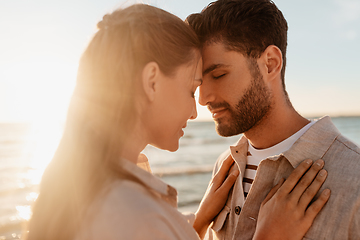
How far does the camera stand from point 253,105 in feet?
8.73

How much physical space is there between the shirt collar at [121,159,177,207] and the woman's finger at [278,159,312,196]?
907mm

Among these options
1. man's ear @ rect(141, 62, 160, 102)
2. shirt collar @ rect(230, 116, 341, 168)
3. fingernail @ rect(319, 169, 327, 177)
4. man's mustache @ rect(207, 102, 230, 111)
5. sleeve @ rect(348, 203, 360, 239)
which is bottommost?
sleeve @ rect(348, 203, 360, 239)

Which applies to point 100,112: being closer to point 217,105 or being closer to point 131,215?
point 131,215

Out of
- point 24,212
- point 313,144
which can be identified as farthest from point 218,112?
point 24,212

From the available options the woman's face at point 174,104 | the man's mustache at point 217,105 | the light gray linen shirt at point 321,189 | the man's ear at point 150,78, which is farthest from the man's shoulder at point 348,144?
the man's ear at point 150,78

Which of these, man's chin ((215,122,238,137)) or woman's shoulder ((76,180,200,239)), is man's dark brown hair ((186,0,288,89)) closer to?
man's chin ((215,122,238,137))

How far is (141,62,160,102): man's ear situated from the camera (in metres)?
1.46

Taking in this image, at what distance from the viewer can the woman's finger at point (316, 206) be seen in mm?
1806

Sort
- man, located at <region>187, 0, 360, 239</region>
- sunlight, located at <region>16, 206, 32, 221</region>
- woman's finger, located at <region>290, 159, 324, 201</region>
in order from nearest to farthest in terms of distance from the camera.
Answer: woman's finger, located at <region>290, 159, 324, 201</region>, man, located at <region>187, 0, 360, 239</region>, sunlight, located at <region>16, 206, 32, 221</region>

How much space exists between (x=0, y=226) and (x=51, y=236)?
273 inches

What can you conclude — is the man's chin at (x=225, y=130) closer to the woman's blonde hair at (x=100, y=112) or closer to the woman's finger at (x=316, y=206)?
the woman's finger at (x=316, y=206)

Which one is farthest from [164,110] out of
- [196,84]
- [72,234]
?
[72,234]

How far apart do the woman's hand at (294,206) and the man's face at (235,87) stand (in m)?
0.81

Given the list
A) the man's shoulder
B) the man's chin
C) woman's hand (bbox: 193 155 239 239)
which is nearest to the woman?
the man's shoulder
